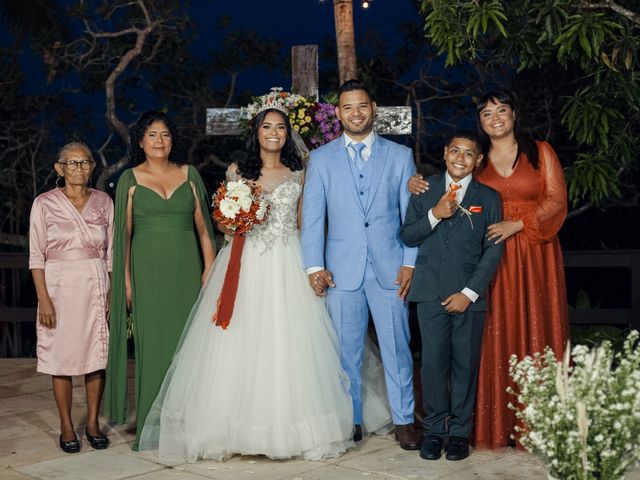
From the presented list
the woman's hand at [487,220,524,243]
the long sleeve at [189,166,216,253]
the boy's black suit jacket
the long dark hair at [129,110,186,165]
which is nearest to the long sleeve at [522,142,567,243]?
the woman's hand at [487,220,524,243]

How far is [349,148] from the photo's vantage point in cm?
501

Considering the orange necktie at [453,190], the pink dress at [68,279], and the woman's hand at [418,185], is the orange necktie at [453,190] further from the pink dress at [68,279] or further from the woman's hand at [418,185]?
the pink dress at [68,279]

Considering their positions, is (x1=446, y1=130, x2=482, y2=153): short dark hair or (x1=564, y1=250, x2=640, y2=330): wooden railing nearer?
(x1=446, y1=130, x2=482, y2=153): short dark hair

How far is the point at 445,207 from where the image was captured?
15.0ft

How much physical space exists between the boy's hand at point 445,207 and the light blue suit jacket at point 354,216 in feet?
1.16

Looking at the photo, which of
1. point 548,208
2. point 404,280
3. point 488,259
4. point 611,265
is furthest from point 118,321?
point 611,265

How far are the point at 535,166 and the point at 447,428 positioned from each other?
1.57 m

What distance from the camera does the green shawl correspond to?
5.08 metres

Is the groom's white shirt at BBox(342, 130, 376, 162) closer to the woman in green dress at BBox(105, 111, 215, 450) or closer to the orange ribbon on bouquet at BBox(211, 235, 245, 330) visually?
the orange ribbon on bouquet at BBox(211, 235, 245, 330)

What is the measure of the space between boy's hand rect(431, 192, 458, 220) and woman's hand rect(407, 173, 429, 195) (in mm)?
161

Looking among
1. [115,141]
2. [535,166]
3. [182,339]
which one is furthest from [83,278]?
[115,141]

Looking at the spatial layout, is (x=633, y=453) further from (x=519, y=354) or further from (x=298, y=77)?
(x=298, y=77)

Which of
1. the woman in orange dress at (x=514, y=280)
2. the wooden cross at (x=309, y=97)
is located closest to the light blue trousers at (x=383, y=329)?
the woman in orange dress at (x=514, y=280)

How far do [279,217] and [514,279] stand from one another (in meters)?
1.35
